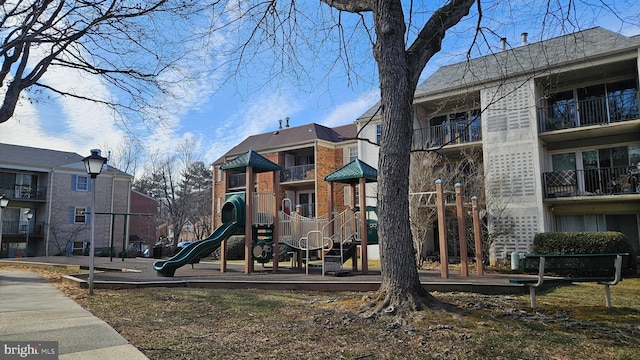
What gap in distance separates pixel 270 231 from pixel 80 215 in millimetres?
27097

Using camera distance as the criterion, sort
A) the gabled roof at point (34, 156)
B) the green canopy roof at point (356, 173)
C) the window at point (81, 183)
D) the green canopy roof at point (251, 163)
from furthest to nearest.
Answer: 1. the window at point (81, 183)
2. the gabled roof at point (34, 156)
3. the green canopy roof at point (251, 163)
4. the green canopy roof at point (356, 173)

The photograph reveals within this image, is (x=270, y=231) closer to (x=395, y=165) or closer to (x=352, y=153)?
(x=395, y=165)

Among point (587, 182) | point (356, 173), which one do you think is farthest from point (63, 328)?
point (587, 182)

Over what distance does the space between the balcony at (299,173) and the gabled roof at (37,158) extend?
16226 millimetres

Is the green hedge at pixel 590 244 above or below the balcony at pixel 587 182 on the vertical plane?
below

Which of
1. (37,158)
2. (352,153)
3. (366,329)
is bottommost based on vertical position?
(366,329)

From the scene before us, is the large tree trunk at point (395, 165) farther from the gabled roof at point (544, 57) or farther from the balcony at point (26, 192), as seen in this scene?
the balcony at point (26, 192)

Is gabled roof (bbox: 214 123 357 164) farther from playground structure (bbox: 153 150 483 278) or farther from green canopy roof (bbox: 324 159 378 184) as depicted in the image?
playground structure (bbox: 153 150 483 278)

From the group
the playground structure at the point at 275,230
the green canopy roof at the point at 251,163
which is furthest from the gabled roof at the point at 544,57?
the green canopy roof at the point at 251,163

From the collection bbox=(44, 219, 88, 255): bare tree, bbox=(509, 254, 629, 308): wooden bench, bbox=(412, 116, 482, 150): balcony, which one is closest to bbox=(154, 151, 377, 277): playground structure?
bbox=(509, 254, 629, 308): wooden bench

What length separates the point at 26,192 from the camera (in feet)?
110

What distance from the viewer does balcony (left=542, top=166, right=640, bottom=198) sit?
17.6 metres

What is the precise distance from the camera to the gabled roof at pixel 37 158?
32562 mm

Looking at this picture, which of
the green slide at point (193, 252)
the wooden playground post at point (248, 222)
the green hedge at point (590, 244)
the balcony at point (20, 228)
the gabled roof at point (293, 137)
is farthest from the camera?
the balcony at point (20, 228)
